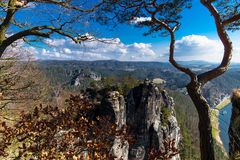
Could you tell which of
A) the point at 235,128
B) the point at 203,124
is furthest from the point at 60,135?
the point at 235,128

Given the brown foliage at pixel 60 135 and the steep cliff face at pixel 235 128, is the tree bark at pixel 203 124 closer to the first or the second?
the steep cliff face at pixel 235 128

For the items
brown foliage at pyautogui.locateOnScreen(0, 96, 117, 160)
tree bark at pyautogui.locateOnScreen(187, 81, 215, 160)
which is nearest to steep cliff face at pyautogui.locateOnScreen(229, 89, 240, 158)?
tree bark at pyautogui.locateOnScreen(187, 81, 215, 160)

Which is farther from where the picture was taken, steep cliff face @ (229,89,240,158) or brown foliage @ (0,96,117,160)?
steep cliff face @ (229,89,240,158)

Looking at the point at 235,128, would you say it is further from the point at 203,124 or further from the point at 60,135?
the point at 60,135

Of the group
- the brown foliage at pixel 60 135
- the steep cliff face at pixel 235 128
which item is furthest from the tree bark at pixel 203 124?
the brown foliage at pixel 60 135

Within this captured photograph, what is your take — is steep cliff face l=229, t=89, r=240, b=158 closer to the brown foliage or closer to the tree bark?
the tree bark

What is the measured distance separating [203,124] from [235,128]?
0.96m

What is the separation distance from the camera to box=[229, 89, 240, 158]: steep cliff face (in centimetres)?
755

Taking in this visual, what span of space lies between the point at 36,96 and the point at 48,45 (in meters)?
9.66

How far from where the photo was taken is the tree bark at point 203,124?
7579 millimetres

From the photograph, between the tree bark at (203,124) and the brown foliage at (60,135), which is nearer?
the brown foliage at (60,135)

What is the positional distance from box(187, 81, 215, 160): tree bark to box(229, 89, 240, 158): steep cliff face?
0.60 m

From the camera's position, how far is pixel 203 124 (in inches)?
310

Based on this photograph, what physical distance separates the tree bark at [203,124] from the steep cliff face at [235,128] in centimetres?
60
